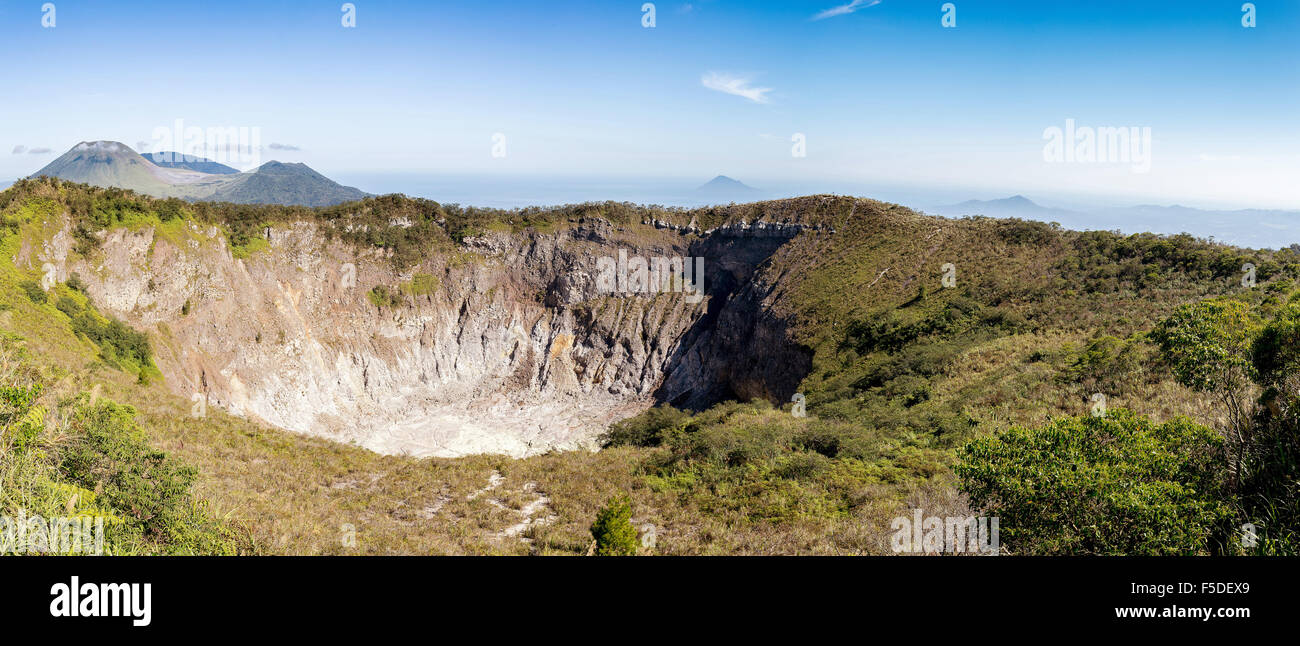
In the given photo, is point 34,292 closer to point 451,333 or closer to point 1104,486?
point 451,333

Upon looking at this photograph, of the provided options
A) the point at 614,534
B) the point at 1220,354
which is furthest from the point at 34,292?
the point at 1220,354

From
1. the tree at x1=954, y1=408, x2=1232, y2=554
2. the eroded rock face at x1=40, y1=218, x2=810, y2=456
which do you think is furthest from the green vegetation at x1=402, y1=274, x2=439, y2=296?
the tree at x1=954, y1=408, x2=1232, y2=554

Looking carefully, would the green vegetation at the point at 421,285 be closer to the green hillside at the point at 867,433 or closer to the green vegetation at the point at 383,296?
the green vegetation at the point at 383,296

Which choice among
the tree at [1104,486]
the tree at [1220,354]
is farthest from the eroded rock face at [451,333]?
the tree at [1104,486]

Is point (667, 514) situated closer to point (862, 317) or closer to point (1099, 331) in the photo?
point (1099, 331)
